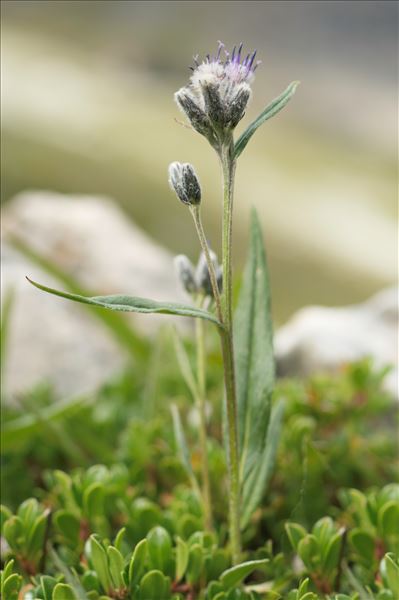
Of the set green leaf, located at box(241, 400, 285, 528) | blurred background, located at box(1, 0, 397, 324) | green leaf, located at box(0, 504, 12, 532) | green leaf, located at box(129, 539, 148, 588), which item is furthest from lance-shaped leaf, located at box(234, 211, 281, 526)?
blurred background, located at box(1, 0, 397, 324)

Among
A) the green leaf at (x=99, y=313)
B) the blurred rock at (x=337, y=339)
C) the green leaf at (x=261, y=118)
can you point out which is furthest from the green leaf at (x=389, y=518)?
the green leaf at (x=99, y=313)

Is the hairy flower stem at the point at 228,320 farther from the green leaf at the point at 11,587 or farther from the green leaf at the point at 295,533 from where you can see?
the green leaf at the point at 11,587

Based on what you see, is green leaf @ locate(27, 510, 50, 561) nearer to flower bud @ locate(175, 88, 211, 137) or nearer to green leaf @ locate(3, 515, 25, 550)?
green leaf @ locate(3, 515, 25, 550)

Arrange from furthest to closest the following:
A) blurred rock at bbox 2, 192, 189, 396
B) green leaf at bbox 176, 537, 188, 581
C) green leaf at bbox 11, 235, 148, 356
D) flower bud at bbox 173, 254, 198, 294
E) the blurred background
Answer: the blurred background < blurred rock at bbox 2, 192, 189, 396 < green leaf at bbox 11, 235, 148, 356 < flower bud at bbox 173, 254, 198, 294 < green leaf at bbox 176, 537, 188, 581

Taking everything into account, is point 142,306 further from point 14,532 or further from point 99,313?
Answer: point 99,313

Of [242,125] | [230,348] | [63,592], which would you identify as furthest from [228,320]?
[242,125]

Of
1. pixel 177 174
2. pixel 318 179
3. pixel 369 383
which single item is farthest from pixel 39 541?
pixel 318 179

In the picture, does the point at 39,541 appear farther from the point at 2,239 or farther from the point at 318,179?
the point at 318,179
